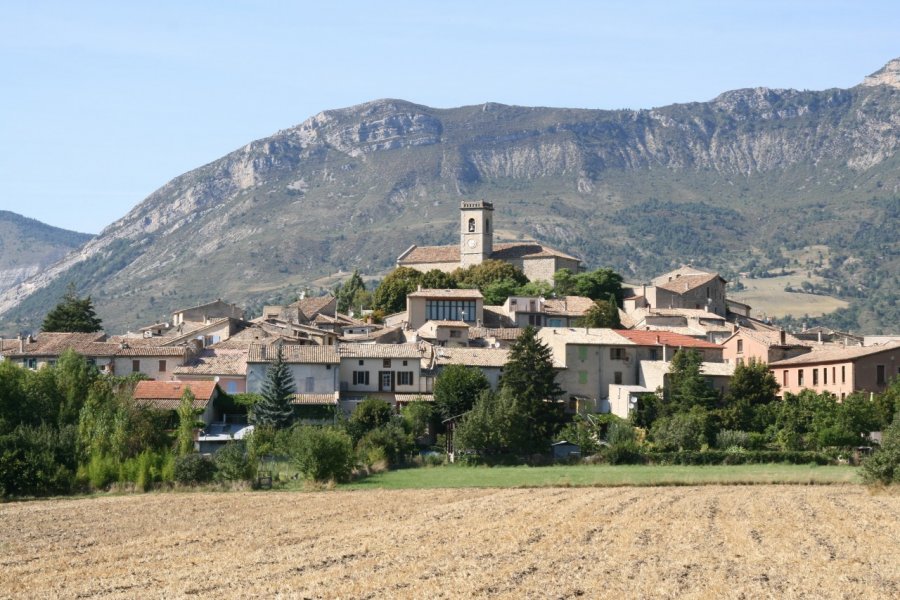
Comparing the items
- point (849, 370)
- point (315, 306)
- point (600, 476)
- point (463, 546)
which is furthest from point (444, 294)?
point (463, 546)

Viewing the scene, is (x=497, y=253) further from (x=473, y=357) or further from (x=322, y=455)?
(x=322, y=455)

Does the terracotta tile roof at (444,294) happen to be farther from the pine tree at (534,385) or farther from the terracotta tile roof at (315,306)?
the pine tree at (534,385)

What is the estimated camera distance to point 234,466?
56.4 m

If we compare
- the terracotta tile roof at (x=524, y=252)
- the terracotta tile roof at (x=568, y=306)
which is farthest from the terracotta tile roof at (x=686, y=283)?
the terracotta tile roof at (x=524, y=252)

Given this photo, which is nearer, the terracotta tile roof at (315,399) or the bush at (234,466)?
the bush at (234,466)

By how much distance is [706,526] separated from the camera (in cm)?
3812

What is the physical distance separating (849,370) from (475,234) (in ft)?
252

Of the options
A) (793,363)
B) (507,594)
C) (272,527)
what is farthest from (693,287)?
(507,594)

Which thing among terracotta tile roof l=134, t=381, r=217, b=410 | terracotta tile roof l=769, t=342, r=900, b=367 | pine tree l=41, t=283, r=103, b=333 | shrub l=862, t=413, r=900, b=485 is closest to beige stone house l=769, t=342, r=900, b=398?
terracotta tile roof l=769, t=342, r=900, b=367

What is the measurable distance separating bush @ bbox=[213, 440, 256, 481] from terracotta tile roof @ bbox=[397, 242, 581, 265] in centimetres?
8185

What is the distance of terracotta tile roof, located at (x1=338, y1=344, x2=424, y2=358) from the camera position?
80.2m

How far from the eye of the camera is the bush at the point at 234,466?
5641cm

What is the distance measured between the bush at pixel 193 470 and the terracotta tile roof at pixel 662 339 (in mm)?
35555

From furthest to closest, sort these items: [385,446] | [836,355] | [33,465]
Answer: [836,355], [385,446], [33,465]
